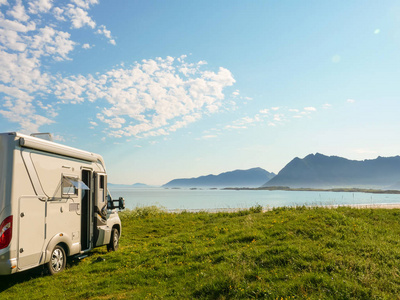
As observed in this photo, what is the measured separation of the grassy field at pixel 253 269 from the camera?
5742mm

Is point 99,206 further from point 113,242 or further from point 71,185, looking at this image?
point 71,185

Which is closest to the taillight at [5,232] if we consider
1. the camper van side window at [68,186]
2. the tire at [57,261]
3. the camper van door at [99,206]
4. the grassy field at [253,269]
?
the grassy field at [253,269]

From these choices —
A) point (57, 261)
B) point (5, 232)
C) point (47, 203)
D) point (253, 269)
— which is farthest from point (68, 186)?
point (253, 269)

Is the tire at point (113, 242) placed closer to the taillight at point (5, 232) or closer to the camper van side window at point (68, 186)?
Answer: the camper van side window at point (68, 186)

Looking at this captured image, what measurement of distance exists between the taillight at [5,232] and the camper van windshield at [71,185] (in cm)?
210

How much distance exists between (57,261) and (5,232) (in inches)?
91.4

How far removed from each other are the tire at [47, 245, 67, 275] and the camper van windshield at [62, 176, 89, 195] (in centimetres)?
150

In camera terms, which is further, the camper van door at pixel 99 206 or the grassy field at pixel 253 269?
the camper van door at pixel 99 206

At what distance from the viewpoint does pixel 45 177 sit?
732 centimetres

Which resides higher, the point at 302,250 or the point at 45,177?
the point at 45,177

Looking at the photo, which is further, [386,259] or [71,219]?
[71,219]

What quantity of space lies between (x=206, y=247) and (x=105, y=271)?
324cm

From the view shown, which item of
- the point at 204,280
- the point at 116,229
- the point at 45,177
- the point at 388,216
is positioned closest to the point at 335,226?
the point at 388,216

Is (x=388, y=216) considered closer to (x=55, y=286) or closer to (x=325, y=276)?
(x=325, y=276)
